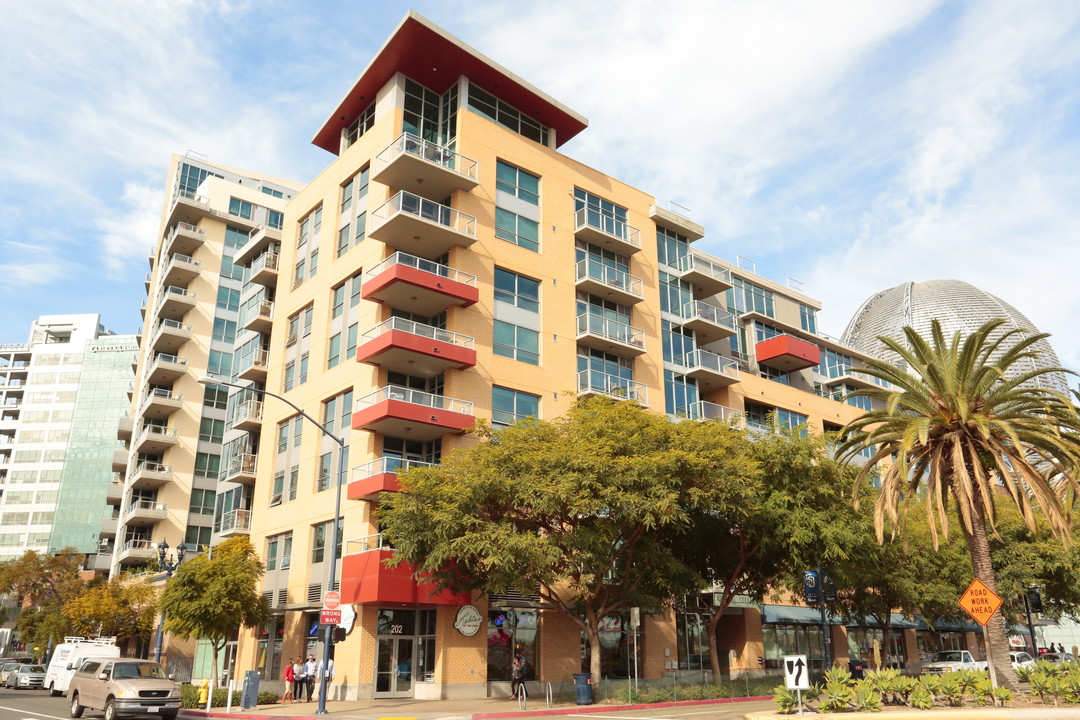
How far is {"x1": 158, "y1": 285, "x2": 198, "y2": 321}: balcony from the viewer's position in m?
72.3

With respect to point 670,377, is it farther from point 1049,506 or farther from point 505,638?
point 1049,506

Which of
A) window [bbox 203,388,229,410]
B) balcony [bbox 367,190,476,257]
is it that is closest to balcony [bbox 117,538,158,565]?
window [bbox 203,388,229,410]

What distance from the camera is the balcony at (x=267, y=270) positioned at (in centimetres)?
5304

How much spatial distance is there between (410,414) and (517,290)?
10381 millimetres

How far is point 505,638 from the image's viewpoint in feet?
123

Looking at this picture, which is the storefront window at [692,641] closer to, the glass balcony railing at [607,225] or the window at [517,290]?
the window at [517,290]

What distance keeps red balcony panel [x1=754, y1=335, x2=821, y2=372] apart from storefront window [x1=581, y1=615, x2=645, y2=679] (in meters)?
25.5

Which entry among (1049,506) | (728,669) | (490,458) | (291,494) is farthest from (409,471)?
(728,669)

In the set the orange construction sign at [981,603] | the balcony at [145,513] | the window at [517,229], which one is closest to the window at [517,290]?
the window at [517,229]

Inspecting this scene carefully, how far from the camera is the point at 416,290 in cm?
3950

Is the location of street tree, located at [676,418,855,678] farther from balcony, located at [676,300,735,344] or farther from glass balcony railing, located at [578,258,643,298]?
balcony, located at [676,300,735,344]

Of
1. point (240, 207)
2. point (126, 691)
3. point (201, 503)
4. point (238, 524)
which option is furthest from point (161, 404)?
point (126, 691)

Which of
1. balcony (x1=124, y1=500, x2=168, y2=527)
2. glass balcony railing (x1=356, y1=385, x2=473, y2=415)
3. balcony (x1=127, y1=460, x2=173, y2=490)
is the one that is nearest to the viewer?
glass balcony railing (x1=356, y1=385, x2=473, y2=415)

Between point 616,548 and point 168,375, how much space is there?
5089cm
